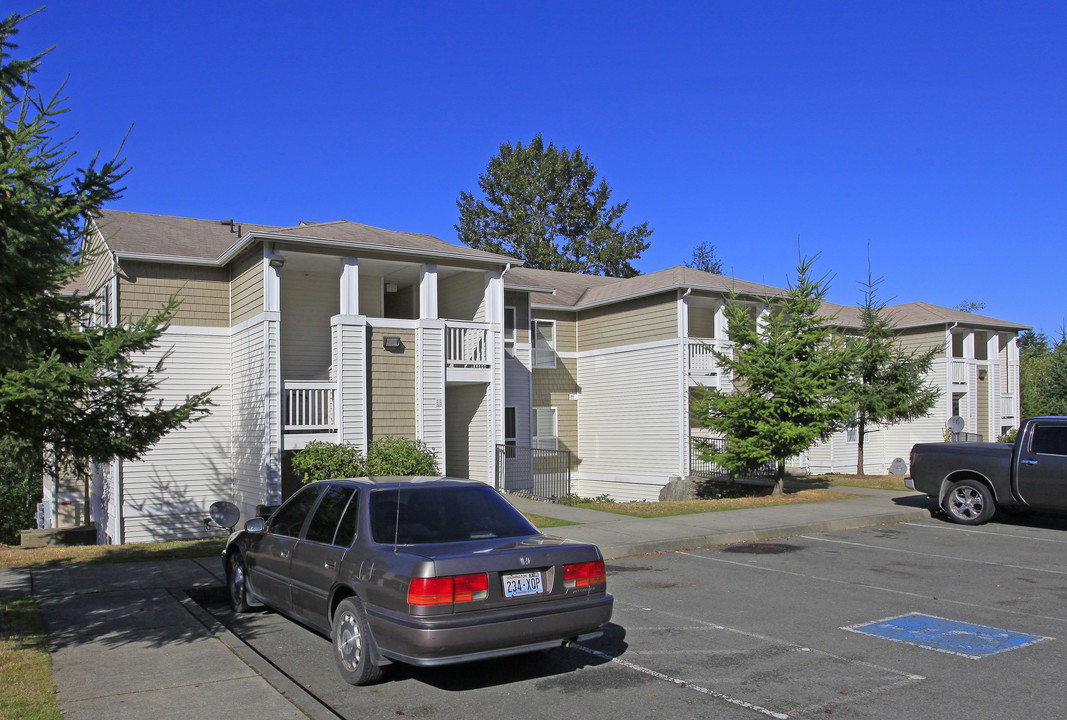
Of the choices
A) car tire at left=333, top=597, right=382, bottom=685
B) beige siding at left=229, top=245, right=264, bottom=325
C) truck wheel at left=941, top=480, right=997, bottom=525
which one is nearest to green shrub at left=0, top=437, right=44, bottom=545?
beige siding at left=229, top=245, right=264, bottom=325

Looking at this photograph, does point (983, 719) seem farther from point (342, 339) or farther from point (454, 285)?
point (454, 285)

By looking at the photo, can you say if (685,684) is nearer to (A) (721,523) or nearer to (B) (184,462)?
(A) (721,523)

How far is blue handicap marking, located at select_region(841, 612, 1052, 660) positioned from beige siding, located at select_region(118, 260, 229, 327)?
16.0 meters

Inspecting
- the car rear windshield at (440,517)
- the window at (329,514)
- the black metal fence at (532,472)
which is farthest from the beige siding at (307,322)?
the car rear windshield at (440,517)

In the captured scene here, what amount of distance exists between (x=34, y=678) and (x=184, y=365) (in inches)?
568

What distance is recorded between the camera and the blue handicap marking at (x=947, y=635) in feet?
21.5

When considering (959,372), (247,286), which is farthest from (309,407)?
(959,372)

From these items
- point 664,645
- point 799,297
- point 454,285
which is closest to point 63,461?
point 664,645

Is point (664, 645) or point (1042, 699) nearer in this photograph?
point (1042, 699)

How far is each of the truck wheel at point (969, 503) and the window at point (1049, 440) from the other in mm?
1204

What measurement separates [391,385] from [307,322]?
3466 mm

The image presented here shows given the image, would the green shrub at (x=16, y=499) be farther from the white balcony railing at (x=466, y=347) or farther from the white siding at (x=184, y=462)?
the white balcony railing at (x=466, y=347)

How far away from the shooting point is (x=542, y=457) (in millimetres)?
24781

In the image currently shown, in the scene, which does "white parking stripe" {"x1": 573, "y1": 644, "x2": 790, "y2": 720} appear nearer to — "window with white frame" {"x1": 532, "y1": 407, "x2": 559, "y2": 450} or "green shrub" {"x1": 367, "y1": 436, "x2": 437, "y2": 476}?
"green shrub" {"x1": 367, "y1": 436, "x2": 437, "y2": 476}
